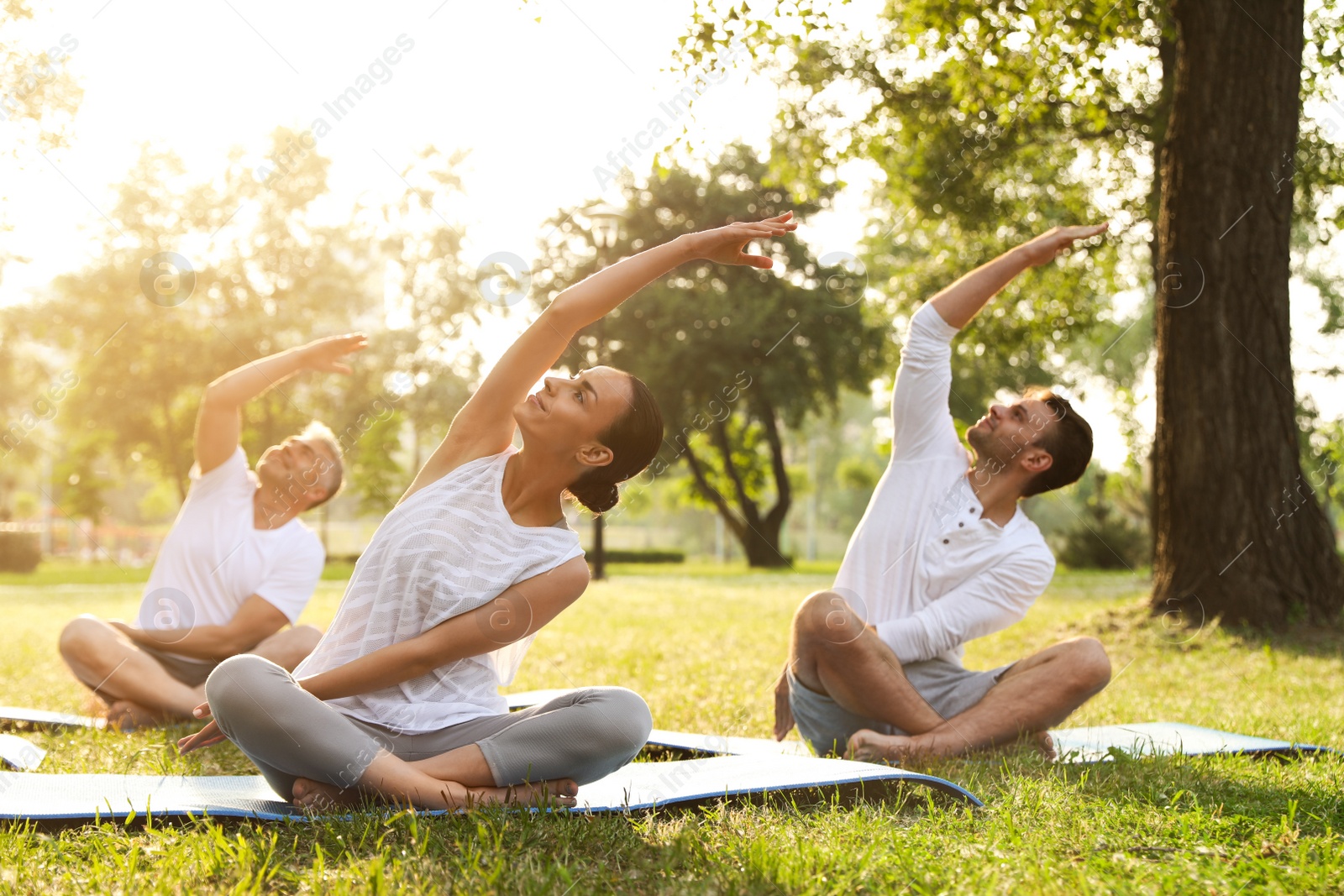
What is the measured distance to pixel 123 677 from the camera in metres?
4.58

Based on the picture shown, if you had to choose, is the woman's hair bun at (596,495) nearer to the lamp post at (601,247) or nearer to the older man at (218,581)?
the older man at (218,581)

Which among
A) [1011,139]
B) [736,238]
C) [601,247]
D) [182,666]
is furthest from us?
[601,247]

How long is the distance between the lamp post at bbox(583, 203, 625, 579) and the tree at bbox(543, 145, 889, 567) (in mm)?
347

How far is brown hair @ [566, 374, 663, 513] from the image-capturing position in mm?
2854

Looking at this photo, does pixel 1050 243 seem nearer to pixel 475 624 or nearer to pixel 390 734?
pixel 475 624

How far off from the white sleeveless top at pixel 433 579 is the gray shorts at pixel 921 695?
1400 mm

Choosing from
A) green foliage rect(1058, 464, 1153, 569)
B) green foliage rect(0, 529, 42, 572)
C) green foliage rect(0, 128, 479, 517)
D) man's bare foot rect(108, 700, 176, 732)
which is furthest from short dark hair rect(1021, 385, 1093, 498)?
green foliage rect(0, 529, 42, 572)

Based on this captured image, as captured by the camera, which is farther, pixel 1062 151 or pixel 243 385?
pixel 1062 151

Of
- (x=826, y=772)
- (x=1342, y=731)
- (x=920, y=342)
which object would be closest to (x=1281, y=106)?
(x=1342, y=731)

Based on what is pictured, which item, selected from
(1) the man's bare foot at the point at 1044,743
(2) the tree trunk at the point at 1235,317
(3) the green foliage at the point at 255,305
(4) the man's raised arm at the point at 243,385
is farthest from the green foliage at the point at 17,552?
(1) the man's bare foot at the point at 1044,743

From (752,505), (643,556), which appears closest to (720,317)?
(752,505)

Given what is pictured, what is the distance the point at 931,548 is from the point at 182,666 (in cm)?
344

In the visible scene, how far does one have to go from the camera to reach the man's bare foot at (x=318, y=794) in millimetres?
2658

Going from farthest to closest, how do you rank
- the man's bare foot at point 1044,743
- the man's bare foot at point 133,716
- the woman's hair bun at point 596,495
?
the man's bare foot at point 133,716 → the man's bare foot at point 1044,743 → the woman's hair bun at point 596,495
